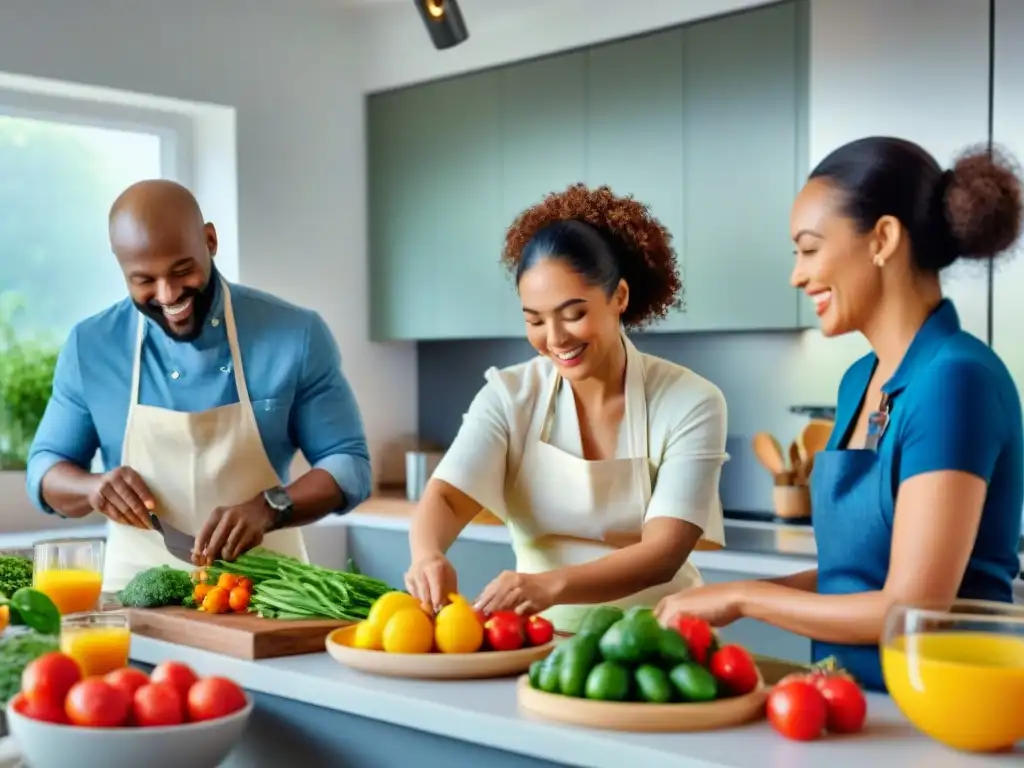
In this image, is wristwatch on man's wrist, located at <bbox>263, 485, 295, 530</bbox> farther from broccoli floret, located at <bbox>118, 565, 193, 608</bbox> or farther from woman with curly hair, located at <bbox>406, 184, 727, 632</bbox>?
woman with curly hair, located at <bbox>406, 184, 727, 632</bbox>

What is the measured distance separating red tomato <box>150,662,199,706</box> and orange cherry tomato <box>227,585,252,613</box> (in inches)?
21.6

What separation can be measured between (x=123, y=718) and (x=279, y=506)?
1015 mm

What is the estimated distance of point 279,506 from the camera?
256cm

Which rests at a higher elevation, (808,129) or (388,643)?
(808,129)

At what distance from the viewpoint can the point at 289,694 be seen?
6.08 feet

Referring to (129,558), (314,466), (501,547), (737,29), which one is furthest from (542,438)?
(737,29)

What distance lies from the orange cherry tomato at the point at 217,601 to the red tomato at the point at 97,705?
2.05 ft

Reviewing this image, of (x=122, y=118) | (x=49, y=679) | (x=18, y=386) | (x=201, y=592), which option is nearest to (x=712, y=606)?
(x=49, y=679)

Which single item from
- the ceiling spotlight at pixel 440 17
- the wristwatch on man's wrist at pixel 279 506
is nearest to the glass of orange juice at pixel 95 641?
the wristwatch on man's wrist at pixel 279 506

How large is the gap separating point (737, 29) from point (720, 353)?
1076 millimetres

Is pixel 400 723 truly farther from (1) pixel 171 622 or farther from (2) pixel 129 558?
(2) pixel 129 558

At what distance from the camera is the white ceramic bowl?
1518 millimetres

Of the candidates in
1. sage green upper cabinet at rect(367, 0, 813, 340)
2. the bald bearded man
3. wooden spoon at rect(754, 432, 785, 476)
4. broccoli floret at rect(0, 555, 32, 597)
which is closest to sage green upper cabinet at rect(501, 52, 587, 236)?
sage green upper cabinet at rect(367, 0, 813, 340)

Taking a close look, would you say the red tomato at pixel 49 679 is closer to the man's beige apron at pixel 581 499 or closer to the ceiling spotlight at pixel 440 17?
the man's beige apron at pixel 581 499
